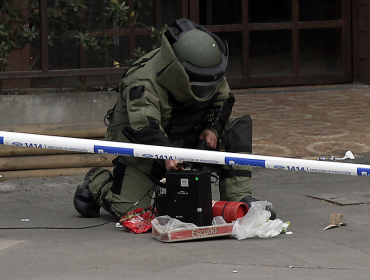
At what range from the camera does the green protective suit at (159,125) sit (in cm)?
494

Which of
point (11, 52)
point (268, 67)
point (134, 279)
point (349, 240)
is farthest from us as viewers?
point (268, 67)

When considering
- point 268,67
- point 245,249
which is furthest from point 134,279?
point 268,67

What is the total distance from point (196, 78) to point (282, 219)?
1.18 m

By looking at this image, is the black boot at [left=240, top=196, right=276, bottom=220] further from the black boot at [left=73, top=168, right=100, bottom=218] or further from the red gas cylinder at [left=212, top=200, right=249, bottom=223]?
the black boot at [left=73, top=168, right=100, bottom=218]

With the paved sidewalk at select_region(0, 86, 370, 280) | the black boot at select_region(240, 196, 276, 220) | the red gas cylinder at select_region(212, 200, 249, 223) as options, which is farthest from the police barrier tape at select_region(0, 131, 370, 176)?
the black boot at select_region(240, 196, 276, 220)

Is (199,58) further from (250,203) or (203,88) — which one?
(250,203)

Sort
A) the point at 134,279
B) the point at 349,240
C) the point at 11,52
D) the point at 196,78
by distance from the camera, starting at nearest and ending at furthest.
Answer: the point at 134,279 < the point at 349,240 < the point at 196,78 < the point at 11,52

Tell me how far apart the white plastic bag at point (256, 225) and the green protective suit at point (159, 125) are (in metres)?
0.46

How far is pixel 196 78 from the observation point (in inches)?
194

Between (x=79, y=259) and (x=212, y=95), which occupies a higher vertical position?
(x=212, y=95)

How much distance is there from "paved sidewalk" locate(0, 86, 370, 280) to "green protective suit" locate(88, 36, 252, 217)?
0.28 metres

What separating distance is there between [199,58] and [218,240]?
1164mm

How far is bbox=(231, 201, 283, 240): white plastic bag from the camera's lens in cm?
467

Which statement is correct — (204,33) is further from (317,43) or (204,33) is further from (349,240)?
(317,43)
